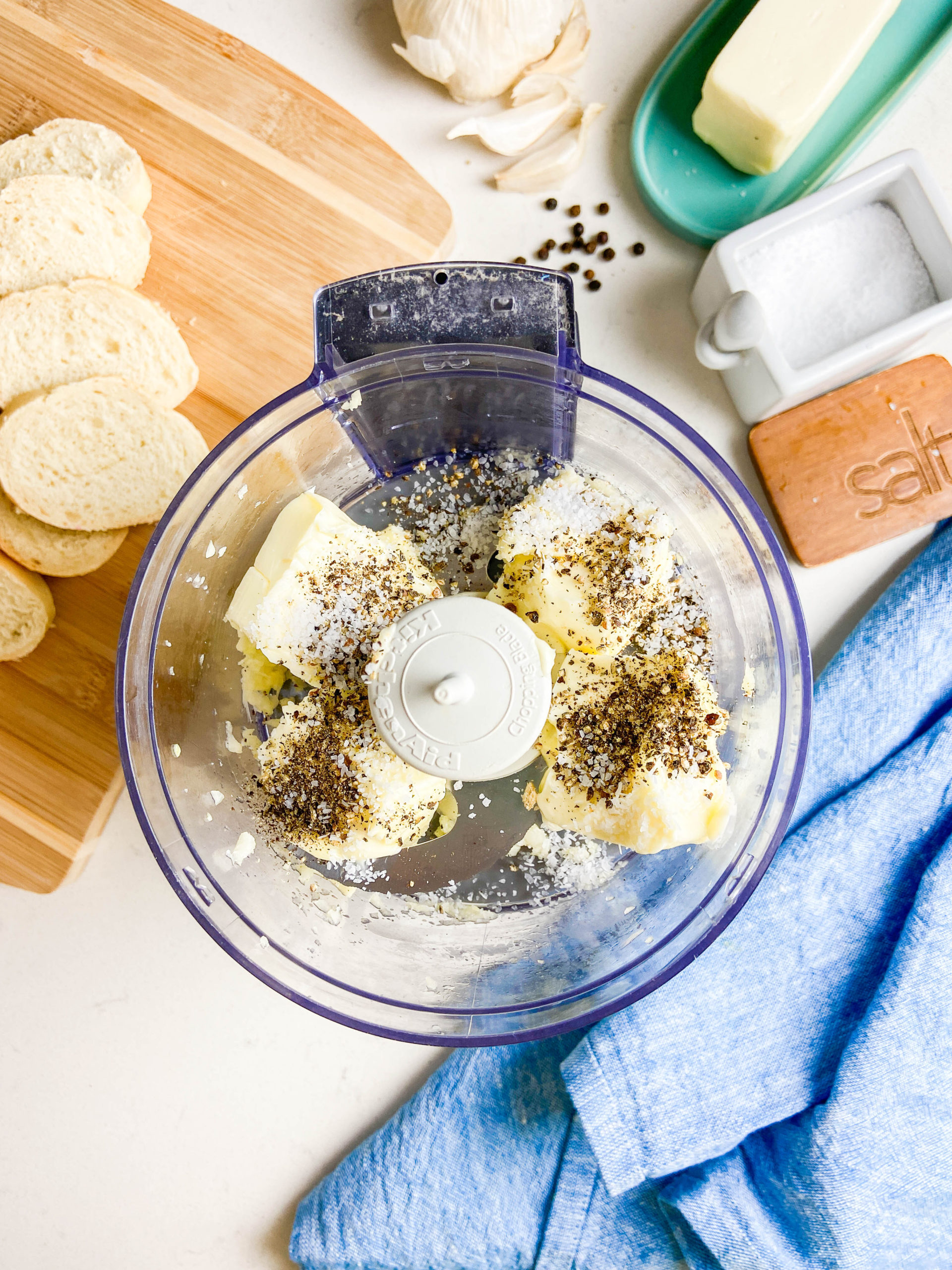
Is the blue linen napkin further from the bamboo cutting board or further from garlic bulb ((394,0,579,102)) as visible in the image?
garlic bulb ((394,0,579,102))

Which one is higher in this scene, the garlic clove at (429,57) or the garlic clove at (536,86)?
the garlic clove at (536,86)

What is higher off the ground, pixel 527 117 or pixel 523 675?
pixel 527 117

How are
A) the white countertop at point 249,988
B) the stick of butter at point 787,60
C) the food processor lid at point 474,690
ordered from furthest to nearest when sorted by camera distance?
the white countertop at point 249,988 → the stick of butter at point 787,60 → the food processor lid at point 474,690

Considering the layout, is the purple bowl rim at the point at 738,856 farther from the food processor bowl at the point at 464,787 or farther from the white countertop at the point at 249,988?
Answer: the white countertop at the point at 249,988

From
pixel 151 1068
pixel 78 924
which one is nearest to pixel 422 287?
pixel 78 924

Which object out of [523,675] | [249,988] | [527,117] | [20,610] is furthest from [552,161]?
[249,988]

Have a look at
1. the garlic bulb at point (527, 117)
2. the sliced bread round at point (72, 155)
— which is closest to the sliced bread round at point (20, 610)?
Result: the sliced bread round at point (72, 155)

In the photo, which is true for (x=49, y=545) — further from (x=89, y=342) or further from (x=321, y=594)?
(x=321, y=594)
